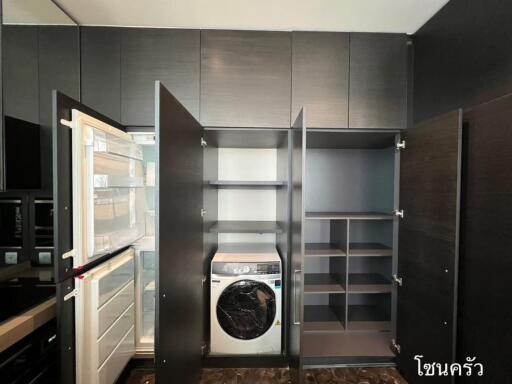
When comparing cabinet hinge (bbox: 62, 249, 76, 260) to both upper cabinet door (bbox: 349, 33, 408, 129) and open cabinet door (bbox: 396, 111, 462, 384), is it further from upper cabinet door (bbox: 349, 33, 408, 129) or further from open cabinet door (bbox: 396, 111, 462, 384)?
open cabinet door (bbox: 396, 111, 462, 384)

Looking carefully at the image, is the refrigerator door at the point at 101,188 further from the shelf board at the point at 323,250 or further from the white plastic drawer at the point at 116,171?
the shelf board at the point at 323,250

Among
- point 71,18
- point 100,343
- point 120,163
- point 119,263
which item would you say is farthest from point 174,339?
point 71,18

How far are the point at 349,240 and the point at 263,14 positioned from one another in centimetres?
213

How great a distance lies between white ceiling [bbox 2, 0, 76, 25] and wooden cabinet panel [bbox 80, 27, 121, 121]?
5.7 inches

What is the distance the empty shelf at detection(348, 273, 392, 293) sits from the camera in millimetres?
1987

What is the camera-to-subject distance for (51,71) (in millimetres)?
1622

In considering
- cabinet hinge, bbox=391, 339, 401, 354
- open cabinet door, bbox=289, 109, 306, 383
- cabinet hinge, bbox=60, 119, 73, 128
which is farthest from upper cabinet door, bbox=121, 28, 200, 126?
cabinet hinge, bbox=391, 339, 401, 354

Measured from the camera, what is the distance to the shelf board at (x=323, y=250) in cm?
196

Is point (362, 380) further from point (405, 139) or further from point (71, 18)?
point (71, 18)

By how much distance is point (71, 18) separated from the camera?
1619 millimetres

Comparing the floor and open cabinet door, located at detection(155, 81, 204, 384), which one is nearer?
open cabinet door, located at detection(155, 81, 204, 384)

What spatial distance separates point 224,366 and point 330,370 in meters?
0.89

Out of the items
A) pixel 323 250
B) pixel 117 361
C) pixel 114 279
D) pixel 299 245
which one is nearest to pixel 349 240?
pixel 323 250

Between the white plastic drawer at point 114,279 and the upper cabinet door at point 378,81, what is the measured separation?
2.05 meters
